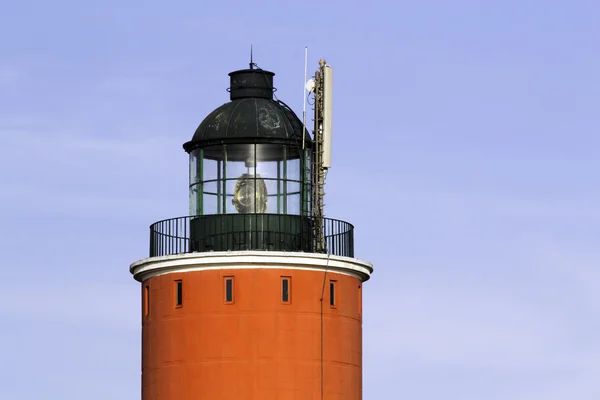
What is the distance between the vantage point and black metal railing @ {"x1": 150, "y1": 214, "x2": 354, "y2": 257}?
63.0 m

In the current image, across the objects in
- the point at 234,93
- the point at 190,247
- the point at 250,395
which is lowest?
the point at 250,395

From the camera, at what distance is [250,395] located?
203 feet

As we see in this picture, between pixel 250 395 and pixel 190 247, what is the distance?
4339mm

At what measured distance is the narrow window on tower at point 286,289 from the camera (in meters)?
62.7

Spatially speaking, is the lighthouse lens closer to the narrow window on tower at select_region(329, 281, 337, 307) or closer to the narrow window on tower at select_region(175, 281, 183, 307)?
the narrow window on tower at select_region(175, 281, 183, 307)

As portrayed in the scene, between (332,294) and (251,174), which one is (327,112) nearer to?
(251,174)

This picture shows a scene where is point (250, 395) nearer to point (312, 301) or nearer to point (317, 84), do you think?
point (312, 301)

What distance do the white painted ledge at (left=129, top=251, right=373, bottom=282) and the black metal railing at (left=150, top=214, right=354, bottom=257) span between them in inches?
14.1

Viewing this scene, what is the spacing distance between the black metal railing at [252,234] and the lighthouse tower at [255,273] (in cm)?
3

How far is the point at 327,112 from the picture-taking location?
64.2m

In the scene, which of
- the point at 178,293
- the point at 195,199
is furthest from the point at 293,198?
the point at 178,293

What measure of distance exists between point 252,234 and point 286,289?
5.49 feet

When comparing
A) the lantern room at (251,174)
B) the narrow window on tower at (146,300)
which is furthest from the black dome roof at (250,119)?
the narrow window on tower at (146,300)

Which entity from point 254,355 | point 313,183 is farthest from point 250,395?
point 313,183
